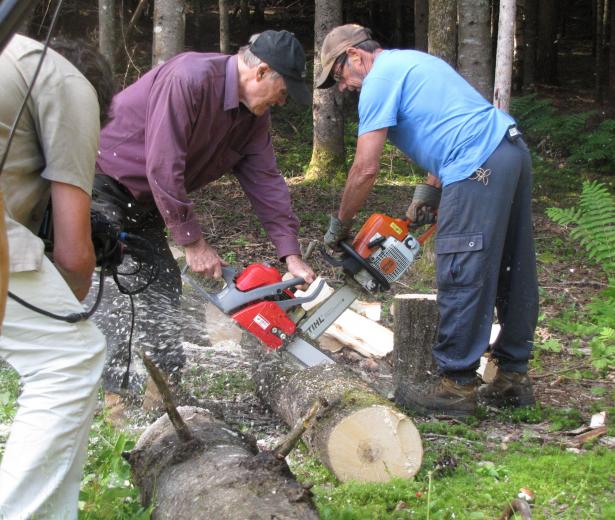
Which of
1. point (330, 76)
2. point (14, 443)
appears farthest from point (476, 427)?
point (14, 443)

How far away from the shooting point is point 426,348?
465 cm

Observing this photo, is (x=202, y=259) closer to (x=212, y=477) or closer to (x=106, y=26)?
(x=212, y=477)

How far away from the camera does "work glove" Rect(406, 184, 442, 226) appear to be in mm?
4707

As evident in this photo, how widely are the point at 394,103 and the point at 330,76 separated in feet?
1.72

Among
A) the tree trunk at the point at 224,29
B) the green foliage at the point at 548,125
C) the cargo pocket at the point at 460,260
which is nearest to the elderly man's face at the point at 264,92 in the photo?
the cargo pocket at the point at 460,260

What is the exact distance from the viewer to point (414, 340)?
15.3 feet

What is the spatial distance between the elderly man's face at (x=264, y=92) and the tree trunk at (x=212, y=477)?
192 cm

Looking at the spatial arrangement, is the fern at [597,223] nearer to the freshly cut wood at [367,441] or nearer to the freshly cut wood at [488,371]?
the freshly cut wood at [488,371]

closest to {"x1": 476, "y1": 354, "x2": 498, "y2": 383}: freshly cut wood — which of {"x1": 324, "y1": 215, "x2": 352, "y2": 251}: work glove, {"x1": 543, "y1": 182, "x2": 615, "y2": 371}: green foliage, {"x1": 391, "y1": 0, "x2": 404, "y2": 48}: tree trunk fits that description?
{"x1": 543, "y1": 182, "x2": 615, "y2": 371}: green foliage

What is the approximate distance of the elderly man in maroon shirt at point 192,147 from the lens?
13.4 ft

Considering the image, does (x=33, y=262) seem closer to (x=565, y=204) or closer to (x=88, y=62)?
(x=88, y=62)

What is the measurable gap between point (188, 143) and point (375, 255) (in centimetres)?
125

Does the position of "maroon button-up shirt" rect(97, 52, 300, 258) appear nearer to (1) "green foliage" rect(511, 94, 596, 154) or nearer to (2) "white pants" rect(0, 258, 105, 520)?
(2) "white pants" rect(0, 258, 105, 520)

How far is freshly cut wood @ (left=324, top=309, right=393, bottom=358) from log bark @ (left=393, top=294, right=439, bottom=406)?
2.63 ft
